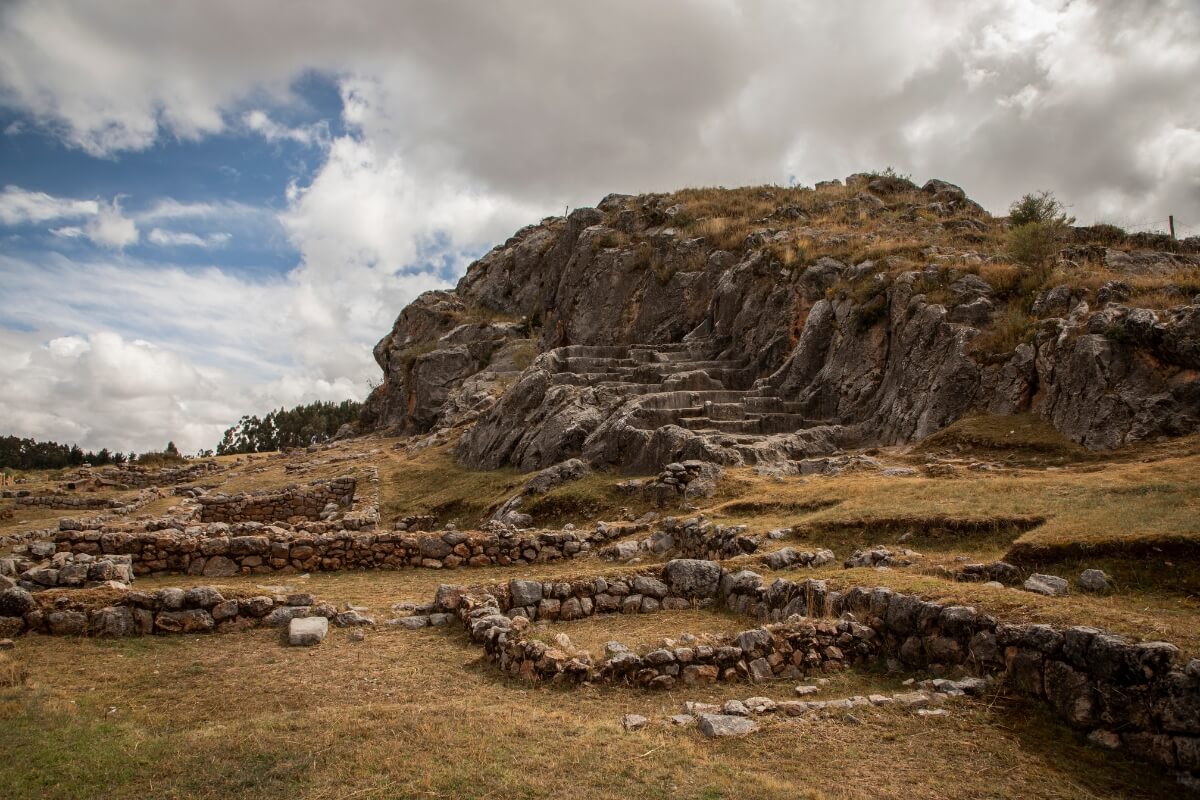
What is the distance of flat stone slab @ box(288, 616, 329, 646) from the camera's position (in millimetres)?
10109

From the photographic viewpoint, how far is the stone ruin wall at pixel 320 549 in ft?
49.3

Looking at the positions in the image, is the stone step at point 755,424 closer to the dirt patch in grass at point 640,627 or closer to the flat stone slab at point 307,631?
the dirt patch in grass at point 640,627

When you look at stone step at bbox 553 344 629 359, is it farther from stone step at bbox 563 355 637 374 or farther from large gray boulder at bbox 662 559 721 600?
large gray boulder at bbox 662 559 721 600

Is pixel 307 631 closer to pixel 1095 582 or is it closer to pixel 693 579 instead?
pixel 693 579

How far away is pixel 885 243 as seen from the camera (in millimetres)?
28188

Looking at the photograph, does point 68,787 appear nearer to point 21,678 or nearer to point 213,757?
point 213,757

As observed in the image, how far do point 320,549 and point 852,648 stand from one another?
11977 millimetres

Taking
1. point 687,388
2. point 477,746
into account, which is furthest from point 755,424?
point 477,746

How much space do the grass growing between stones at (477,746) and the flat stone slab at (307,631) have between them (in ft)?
4.44

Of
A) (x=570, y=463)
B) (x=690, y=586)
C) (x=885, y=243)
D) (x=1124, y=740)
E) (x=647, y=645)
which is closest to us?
(x=1124, y=740)

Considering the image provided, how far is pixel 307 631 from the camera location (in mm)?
10234

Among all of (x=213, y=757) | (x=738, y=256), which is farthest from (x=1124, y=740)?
(x=738, y=256)

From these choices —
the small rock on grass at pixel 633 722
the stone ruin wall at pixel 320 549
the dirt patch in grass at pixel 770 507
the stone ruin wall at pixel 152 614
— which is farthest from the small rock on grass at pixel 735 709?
the stone ruin wall at pixel 320 549

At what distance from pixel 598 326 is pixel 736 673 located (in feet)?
117
